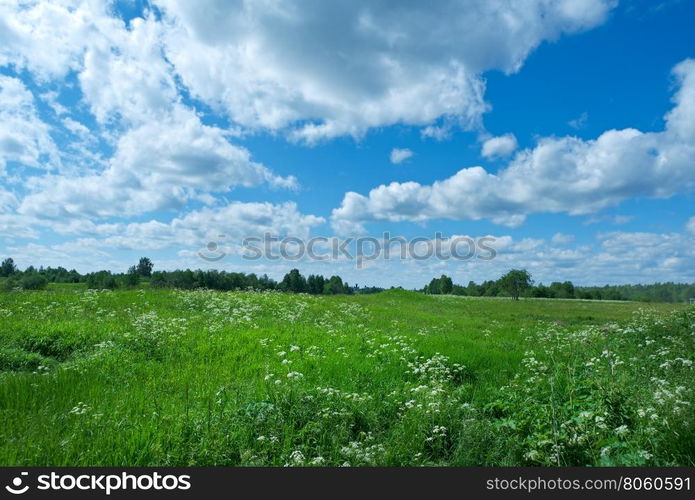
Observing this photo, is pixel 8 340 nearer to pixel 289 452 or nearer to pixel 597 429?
pixel 289 452

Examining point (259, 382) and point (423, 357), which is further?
point (423, 357)

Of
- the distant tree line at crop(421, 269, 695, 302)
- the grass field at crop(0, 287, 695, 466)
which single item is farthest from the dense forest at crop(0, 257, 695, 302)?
the grass field at crop(0, 287, 695, 466)

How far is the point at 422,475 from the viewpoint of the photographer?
15.2ft

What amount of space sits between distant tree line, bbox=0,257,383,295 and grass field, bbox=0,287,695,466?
17.1 m

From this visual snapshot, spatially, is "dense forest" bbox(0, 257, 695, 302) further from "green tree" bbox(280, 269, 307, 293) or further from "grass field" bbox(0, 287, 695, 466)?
"grass field" bbox(0, 287, 695, 466)

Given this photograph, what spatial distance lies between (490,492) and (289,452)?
102 inches

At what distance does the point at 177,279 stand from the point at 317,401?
56.4 m

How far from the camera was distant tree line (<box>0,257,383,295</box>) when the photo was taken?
1291 inches

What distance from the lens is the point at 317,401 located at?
666 centimetres

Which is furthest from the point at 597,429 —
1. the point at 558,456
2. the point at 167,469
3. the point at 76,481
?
the point at 76,481

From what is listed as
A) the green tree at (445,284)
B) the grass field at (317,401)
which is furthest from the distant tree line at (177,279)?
the green tree at (445,284)

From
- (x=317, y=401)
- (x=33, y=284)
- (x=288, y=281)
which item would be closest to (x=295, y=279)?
(x=288, y=281)

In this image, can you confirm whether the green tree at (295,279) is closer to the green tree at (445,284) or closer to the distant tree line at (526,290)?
the distant tree line at (526,290)

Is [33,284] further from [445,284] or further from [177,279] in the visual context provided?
[445,284]
